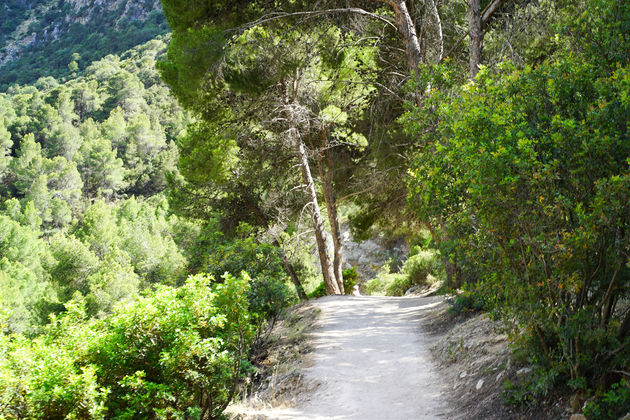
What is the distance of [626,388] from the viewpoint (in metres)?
3.08

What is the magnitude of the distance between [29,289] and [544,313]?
3394 cm

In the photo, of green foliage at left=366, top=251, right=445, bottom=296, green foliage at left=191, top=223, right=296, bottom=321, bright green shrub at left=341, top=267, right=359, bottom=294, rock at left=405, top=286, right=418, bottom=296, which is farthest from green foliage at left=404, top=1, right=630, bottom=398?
rock at left=405, top=286, right=418, bottom=296

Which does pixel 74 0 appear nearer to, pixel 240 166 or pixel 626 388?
pixel 240 166

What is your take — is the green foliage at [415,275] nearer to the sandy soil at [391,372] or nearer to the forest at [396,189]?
the forest at [396,189]

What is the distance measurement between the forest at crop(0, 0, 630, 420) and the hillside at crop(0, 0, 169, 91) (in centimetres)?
10217

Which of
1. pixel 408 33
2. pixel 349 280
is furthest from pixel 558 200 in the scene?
pixel 349 280

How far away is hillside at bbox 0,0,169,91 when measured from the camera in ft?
348

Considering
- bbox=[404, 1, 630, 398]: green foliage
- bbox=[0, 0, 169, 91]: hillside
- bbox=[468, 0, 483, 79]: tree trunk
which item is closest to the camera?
bbox=[404, 1, 630, 398]: green foliage

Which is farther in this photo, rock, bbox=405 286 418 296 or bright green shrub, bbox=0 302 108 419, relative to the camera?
rock, bbox=405 286 418 296

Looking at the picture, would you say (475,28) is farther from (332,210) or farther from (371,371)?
(332,210)

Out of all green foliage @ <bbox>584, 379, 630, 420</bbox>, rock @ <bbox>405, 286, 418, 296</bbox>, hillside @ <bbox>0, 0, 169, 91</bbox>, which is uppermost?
hillside @ <bbox>0, 0, 169, 91</bbox>

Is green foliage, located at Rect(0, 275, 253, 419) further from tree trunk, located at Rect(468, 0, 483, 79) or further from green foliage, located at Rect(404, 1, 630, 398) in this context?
tree trunk, located at Rect(468, 0, 483, 79)

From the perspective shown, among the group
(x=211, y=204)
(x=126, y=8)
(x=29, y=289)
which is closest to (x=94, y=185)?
(x=29, y=289)

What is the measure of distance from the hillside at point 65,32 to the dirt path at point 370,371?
354 feet
